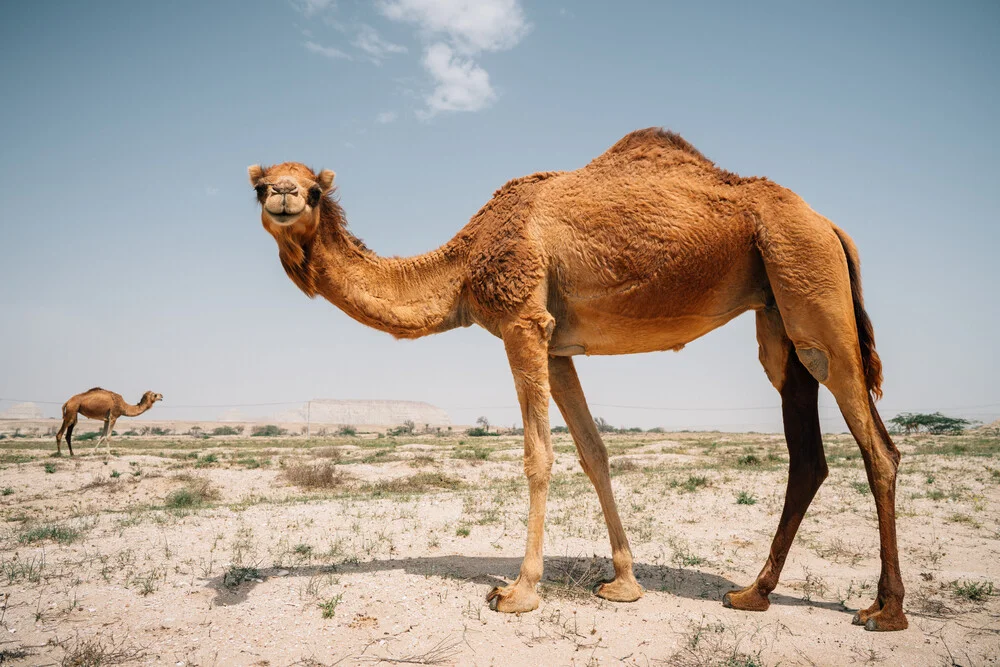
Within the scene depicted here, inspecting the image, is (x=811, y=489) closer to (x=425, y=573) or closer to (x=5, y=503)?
(x=425, y=573)

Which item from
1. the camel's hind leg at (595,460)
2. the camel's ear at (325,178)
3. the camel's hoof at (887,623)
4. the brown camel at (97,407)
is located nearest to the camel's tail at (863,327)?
the camel's hoof at (887,623)

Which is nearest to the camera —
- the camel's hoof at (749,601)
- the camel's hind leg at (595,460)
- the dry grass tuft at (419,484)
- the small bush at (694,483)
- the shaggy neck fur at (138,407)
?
the camel's hoof at (749,601)

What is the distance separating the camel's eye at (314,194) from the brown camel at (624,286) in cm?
1

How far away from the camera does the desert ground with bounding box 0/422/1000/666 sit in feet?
14.5

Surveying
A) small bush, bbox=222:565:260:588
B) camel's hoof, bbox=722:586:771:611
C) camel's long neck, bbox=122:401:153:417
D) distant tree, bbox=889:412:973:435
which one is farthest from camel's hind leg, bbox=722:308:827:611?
distant tree, bbox=889:412:973:435

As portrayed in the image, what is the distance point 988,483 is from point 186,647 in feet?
49.6

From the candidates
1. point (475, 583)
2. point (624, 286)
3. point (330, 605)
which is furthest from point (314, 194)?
point (475, 583)

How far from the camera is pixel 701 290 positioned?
551cm

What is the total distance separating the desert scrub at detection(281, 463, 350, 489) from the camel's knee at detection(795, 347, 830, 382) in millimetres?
13546

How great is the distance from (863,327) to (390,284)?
451cm

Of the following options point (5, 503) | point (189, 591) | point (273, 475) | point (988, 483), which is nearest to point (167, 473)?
point (273, 475)

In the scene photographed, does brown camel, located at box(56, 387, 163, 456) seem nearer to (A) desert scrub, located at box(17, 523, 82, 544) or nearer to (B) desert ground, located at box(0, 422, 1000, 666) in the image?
(B) desert ground, located at box(0, 422, 1000, 666)

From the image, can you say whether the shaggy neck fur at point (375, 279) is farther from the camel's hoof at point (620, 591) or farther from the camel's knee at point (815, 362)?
the camel's knee at point (815, 362)

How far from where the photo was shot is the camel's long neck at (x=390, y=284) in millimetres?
5953
